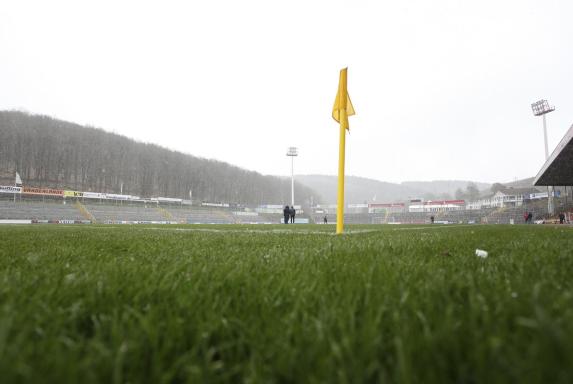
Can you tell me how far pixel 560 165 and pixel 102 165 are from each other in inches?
2595

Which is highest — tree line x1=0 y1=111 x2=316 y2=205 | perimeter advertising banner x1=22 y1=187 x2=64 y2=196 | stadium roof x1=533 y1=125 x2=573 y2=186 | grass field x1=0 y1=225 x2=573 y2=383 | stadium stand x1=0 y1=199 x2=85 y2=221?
tree line x1=0 y1=111 x2=316 y2=205

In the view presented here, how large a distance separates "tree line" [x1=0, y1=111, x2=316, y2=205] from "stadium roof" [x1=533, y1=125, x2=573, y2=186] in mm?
63020

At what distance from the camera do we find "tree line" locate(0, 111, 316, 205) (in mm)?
53625

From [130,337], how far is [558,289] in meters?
1.54

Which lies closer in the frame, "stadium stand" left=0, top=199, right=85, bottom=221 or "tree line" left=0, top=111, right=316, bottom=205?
"stadium stand" left=0, top=199, right=85, bottom=221

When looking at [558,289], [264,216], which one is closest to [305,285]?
[558,289]

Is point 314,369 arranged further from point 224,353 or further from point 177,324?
point 177,324

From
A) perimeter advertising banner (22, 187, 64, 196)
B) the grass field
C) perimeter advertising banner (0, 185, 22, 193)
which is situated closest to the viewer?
the grass field

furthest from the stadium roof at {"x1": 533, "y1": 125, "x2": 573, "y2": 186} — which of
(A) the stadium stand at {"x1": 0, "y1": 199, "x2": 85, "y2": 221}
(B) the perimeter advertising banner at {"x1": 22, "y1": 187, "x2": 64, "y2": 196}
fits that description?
(B) the perimeter advertising banner at {"x1": 22, "y1": 187, "x2": 64, "y2": 196}

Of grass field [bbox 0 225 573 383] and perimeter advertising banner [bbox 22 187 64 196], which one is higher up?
perimeter advertising banner [bbox 22 187 64 196]

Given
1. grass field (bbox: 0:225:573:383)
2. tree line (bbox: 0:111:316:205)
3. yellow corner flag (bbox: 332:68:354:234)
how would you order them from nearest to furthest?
1. grass field (bbox: 0:225:573:383)
2. yellow corner flag (bbox: 332:68:354:234)
3. tree line (bbox: 0:111:316:205)

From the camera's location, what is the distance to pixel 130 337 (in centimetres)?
89

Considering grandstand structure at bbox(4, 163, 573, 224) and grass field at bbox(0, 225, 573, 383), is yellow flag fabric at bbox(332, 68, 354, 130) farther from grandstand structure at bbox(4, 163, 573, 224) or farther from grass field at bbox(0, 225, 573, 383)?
grandstand structure at bbox(4, 163, 573, 224)

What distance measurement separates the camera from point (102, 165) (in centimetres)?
6112
